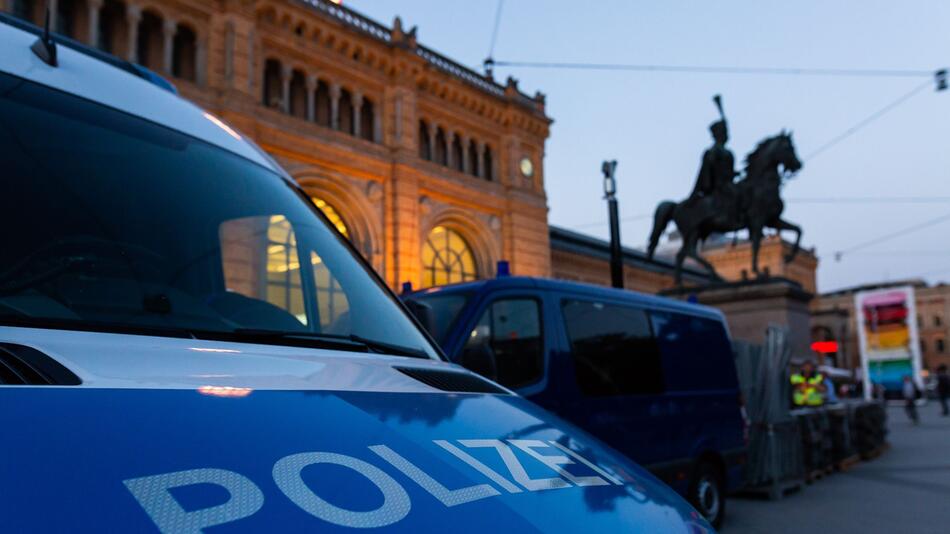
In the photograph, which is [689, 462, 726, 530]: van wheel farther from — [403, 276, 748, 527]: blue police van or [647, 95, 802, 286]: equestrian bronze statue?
[647, 95, 802, 286]: equestrian bronze statue

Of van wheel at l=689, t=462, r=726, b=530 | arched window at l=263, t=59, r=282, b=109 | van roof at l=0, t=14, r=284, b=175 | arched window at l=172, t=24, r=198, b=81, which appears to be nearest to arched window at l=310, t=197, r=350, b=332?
van roof at l=0, t=14, r=284, b=175

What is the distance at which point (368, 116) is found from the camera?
75.2 feet

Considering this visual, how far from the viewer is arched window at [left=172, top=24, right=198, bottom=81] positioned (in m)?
18.5

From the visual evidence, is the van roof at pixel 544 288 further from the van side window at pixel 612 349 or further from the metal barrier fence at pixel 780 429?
Answer: the metal barrier fence at pixel 780 429

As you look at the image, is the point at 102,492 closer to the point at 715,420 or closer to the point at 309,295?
the point at 309,295

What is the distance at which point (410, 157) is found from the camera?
894 inches

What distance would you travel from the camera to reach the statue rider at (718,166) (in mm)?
15551

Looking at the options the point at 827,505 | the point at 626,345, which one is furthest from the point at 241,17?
the point at 827,505

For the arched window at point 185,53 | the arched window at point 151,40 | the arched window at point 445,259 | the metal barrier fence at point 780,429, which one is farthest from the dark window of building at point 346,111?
the metal barrier fence at point 780,429

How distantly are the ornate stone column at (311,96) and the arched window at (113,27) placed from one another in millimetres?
5184

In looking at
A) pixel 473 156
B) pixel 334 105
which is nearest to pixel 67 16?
pixel 334 105

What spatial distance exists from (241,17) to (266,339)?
1940cm

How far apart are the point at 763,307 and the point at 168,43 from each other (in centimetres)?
1603

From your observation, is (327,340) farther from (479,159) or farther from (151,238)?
(479,159)
